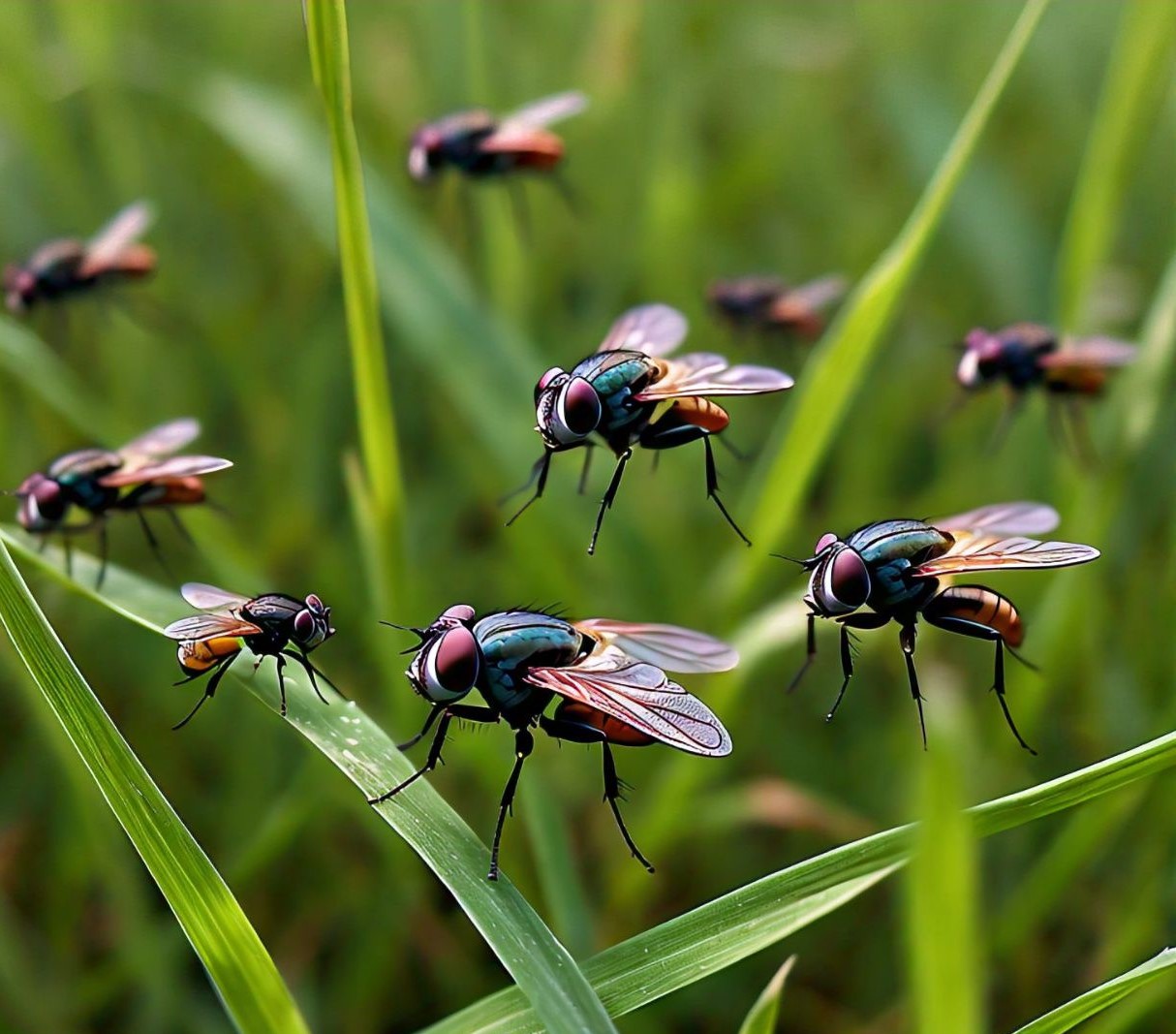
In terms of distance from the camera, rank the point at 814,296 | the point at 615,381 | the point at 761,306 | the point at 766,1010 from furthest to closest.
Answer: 1. the point at 761,306
2. the point at 814,296
3. the point at 615,381
4. the point at 766,1010

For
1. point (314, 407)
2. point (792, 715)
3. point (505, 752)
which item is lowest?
point (792, 715)

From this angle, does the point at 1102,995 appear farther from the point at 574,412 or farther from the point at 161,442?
the point at 161,442

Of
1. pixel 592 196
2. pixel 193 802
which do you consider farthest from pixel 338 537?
pixel 592 196

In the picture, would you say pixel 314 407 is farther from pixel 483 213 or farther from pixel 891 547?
pixel 891 547

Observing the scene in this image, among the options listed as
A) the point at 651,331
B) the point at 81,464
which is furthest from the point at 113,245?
the point at 651,331

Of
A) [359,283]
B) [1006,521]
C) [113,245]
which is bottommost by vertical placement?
[1006,521]

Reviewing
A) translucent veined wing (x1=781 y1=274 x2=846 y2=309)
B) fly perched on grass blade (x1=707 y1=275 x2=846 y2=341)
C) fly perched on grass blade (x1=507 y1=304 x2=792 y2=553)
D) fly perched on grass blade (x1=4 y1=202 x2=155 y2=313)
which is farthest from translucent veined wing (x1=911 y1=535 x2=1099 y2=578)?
fly perched on grass blade (x1=4 y1=202 x2=155 y2=313)

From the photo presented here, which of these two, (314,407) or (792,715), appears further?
(314,407)

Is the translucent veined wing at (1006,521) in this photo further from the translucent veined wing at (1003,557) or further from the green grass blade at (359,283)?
the green grass blade at (359,283)

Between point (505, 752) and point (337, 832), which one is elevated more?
point (505, 752)
